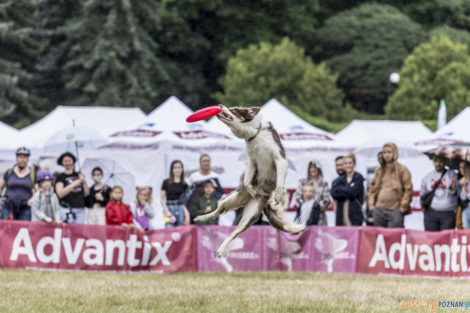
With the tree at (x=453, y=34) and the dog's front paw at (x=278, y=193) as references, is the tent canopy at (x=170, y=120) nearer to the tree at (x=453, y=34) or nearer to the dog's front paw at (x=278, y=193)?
the dog's front paw at (x=278, y=193)

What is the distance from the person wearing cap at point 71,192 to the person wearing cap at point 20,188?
19.4 inches

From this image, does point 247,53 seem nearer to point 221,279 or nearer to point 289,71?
point 289,71

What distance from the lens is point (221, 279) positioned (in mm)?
12203

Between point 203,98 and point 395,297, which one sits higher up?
point 203,98

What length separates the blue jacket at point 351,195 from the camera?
1360cm

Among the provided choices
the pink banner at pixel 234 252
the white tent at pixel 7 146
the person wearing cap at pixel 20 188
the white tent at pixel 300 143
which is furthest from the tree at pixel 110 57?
the pink banner at pixel 234 252

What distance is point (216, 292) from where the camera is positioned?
35.7 ft

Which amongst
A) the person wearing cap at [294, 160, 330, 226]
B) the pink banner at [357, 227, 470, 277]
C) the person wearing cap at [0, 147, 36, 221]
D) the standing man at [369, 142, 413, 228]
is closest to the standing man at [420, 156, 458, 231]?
the standing man at [369, 142, 413, 228]

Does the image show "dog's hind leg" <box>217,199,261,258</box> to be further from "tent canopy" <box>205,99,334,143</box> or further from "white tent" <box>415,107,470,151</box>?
"tent canopy" <box>205,99,334,143</box>

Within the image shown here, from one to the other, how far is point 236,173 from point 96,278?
8.10m

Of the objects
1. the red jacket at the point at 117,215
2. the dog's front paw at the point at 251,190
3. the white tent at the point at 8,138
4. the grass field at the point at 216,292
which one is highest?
the white tent at the point at 8,138

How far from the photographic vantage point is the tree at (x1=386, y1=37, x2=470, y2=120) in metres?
40.0

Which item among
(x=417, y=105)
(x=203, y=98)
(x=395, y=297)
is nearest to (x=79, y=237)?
(x=395, y=297)

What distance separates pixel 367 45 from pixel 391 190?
39.0 m
